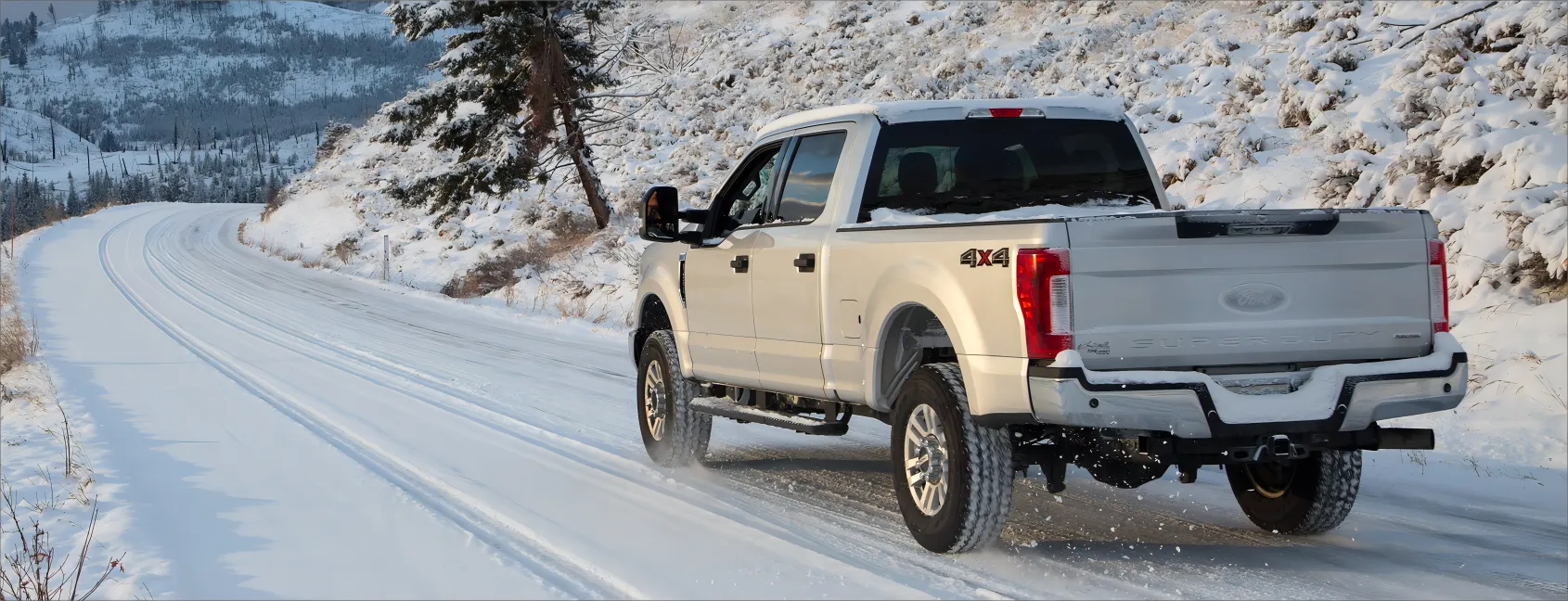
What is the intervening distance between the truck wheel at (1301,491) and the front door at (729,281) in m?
2.62

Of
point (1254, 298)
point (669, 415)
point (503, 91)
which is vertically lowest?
point (669, 415)

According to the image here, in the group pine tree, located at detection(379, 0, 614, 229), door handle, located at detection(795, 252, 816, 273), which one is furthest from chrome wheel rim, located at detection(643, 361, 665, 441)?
pine tree, located at detection(379, 0, 614, 229)

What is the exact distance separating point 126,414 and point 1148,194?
8.95 meters

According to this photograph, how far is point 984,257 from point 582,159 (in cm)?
2230

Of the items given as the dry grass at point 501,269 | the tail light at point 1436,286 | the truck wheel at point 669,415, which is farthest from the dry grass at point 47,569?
the dry grass at point 501,269

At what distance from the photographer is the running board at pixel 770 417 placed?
21.4 feet

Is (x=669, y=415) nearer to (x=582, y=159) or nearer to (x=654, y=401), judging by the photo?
(x=654, y=401)

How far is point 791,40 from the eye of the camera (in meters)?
35.5

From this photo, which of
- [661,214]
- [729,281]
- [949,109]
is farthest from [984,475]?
[661,214]

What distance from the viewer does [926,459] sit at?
17.8ft

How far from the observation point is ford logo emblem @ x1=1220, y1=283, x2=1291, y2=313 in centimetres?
476

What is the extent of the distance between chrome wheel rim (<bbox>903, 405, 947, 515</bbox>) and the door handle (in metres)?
1.04

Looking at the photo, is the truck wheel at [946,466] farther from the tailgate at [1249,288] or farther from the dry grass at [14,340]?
the dry grass at [14,340]

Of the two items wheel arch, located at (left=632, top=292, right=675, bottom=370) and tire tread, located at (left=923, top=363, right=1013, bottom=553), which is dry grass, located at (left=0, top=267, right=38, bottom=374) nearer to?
wheel arch, located at (left=632, top=292, right=675, bottom=370)
